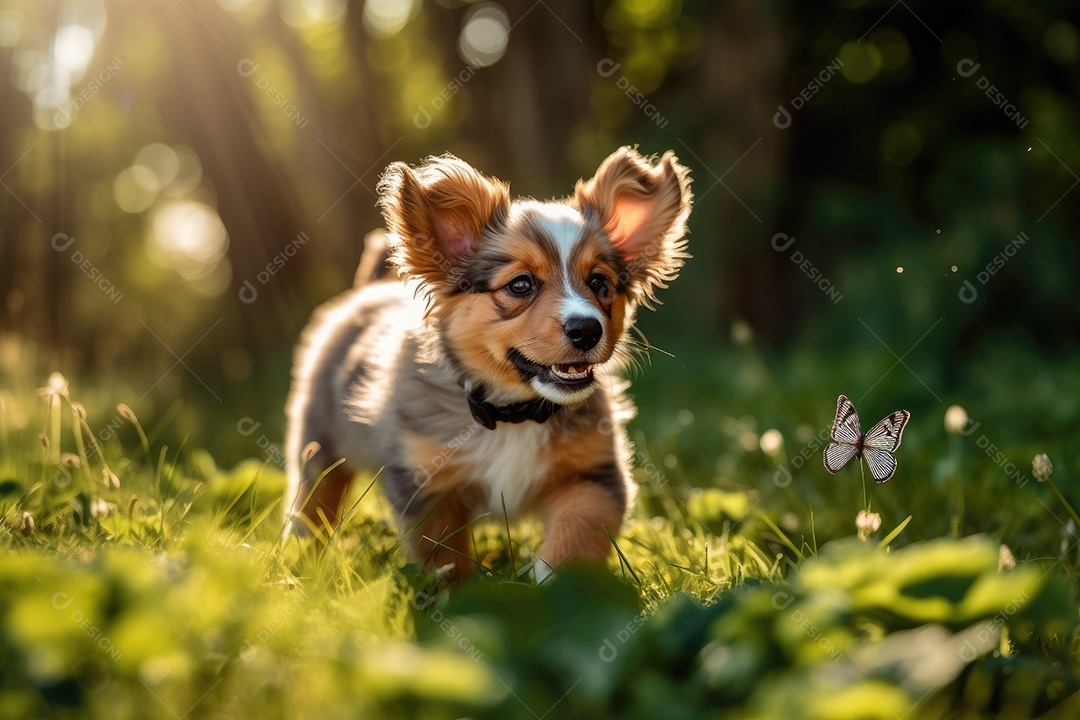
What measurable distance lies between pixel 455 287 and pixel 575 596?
1.71m

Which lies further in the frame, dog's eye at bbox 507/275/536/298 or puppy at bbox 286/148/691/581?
dog's eye at bbox 507/275/536/298

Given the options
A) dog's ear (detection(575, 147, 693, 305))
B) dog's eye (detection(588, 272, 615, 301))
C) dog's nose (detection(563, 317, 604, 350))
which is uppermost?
dog's ear (detection(575, 147, 693, 305))

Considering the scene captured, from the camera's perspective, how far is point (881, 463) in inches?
103

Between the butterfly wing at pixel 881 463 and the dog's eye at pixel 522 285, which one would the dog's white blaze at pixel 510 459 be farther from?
the butterfly wing at pixel 881 463

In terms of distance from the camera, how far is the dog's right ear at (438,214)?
10.8ft

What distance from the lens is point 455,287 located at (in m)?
3.44

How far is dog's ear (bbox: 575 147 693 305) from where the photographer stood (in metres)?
3.57

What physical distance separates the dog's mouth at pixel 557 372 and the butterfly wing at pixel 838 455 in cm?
89

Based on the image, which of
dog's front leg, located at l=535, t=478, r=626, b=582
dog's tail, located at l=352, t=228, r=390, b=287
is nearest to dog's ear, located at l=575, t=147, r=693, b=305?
dog's front leg, located at l=535, t=478, r=626, b=582

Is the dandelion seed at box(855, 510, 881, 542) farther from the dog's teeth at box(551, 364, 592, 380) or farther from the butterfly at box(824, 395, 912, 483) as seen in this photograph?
the dog's teeth at box(551, 364, 592, 380)

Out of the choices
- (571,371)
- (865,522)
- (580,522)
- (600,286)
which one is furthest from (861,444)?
(600,286)

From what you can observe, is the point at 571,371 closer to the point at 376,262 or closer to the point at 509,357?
the point at 509,357

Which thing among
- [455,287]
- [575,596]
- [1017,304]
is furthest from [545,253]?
[1017,304]

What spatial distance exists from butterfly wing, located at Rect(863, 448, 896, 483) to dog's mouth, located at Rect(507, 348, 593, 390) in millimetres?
954
